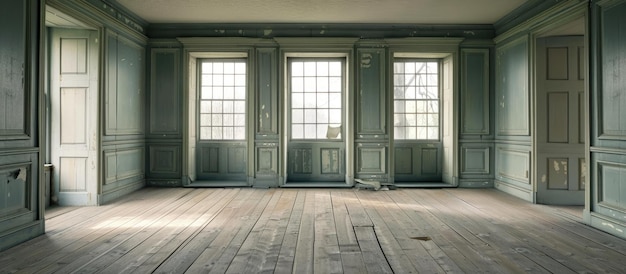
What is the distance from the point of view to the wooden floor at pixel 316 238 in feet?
10.4

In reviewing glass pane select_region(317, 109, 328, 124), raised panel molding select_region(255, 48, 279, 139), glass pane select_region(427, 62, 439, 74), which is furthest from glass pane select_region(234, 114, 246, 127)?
glass pane select_region(427, 62, 439, 74)

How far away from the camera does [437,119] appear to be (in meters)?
7.97

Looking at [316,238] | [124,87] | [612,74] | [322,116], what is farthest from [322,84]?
[612,74]

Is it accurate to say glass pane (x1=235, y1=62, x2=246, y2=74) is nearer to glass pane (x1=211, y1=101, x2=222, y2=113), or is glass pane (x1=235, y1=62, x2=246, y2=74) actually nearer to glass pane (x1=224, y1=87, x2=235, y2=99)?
glass pane (x1=224, y1=87, x2=235, y2=99)

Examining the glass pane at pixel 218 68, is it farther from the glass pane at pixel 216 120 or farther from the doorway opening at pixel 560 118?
the doorway opening at pixel 560 118

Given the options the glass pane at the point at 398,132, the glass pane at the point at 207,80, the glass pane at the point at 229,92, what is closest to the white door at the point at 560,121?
the glass pane at the point at 398,132

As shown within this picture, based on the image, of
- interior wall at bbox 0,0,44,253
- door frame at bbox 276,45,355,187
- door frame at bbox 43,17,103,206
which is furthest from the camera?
door frame at bbox 276,45,355,187

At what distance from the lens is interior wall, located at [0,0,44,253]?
12.3 feet

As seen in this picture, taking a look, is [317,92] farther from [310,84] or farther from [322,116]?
[322,116]

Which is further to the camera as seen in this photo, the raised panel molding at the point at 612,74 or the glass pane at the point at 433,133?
the glass pane at the point at 433,133

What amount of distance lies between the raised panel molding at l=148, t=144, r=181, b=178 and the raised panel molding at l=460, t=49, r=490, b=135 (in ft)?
17.1

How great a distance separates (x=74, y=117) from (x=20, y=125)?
183 cm

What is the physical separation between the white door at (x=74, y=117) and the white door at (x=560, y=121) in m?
6.31

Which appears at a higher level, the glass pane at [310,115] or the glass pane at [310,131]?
the glass pane at [310,115]
